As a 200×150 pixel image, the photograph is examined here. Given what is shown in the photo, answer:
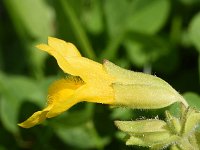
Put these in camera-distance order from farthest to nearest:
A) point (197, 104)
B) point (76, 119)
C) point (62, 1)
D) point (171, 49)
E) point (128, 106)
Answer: point (171, 49) < point (62, 1) < point (76, 119) < point (197, 104) < point (128, 106)

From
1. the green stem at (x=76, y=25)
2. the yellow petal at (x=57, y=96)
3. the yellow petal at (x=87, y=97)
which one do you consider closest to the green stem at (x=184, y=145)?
the yellow petal at (x=87, y=97)

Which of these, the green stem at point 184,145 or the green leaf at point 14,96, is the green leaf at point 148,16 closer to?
the green leaf at point 14,96

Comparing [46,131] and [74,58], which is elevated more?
[74,58]

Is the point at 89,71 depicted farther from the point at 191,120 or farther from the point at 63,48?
the point at 191,120

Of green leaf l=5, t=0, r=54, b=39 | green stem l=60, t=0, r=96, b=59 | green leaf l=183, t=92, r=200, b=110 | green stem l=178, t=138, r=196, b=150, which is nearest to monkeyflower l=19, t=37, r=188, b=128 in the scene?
green stem l=178, t=138, r=196, b=150

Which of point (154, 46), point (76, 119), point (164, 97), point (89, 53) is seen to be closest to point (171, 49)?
point (154, 46)

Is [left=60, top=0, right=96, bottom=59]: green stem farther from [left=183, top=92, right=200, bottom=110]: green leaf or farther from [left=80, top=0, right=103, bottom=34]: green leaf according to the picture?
[left=183, top=92, right=200, bottom=110]: green leaf

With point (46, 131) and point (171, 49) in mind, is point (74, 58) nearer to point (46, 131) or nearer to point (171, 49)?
point (46, 131)

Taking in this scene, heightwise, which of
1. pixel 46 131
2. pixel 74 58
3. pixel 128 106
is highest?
pixel 74 58
